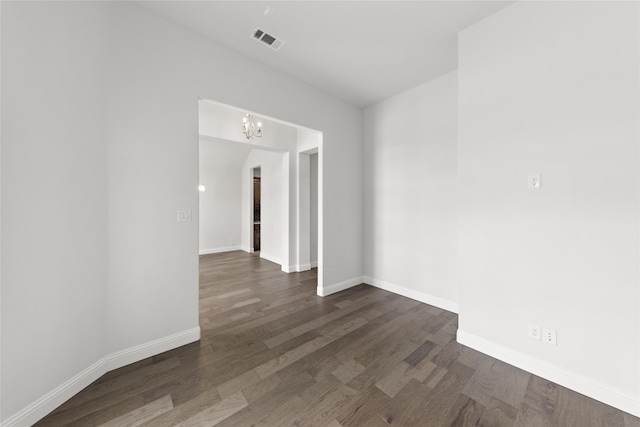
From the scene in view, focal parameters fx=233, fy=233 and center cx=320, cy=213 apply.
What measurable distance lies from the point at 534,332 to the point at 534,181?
1.22 meters

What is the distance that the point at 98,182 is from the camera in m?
1.78

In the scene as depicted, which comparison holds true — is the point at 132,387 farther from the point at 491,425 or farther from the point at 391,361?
the point at 491,425

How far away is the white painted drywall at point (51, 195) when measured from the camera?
1.28 m

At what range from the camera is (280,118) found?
2918mm

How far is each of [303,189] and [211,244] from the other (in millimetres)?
3728

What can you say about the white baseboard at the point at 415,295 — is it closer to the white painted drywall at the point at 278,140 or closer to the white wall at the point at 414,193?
the white wall at the point at 414,193

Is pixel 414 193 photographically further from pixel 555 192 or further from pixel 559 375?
pixel 559 375

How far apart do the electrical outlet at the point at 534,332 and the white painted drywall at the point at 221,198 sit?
6.56 meters

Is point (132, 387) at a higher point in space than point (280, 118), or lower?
lower

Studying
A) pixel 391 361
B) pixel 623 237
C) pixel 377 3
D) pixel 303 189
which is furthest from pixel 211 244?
pixel 623 237

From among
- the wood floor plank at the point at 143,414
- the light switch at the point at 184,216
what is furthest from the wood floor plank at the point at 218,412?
the light switch at the point at 184,216

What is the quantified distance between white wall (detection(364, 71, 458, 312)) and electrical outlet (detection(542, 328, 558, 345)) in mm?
1084

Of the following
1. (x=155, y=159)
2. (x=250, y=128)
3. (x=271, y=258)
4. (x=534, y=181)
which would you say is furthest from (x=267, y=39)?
(x=271, y=258)

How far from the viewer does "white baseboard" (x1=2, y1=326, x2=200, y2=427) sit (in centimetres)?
135
